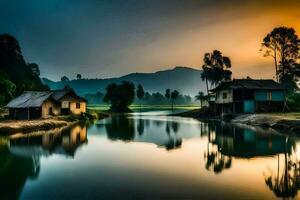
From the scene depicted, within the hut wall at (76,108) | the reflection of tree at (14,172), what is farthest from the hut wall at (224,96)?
the reflection of tree at (14,172)

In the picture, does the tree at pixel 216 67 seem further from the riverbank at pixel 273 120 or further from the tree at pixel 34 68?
the tree at pixel 34 68

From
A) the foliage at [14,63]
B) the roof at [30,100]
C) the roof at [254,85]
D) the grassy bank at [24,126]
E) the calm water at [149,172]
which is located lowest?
the calm water at [149,172]

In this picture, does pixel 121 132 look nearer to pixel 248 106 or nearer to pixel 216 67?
pixel 248 106

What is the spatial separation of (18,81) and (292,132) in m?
98.9

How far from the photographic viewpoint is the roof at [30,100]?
52375mm

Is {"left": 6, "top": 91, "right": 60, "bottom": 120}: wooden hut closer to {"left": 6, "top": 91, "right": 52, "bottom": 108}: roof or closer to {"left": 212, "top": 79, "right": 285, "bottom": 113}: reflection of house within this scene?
{"left": 6, "top": 91, "right": 52, "bottom": 108}: roof

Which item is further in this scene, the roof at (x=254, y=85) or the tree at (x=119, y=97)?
the tree at (x=119, y=97)

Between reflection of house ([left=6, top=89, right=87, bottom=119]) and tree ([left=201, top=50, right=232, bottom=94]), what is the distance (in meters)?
41.7

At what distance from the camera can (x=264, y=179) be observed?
13484 millimetres

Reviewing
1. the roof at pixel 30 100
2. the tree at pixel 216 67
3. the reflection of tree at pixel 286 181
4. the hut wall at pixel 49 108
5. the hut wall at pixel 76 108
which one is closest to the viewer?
the reflection of tree at pixel 286 181

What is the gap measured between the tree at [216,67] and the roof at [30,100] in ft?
155

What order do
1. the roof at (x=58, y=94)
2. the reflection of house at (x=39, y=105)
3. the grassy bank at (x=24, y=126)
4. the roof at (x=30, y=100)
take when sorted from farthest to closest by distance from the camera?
the roof at (x=58, y=94) → the reflection of house at (x=39, y=105) → the roof at (x=30, y=100) → the grassy bank at (x=24, y=126)

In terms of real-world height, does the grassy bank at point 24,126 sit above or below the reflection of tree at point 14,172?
above

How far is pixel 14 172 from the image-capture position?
610 inches
